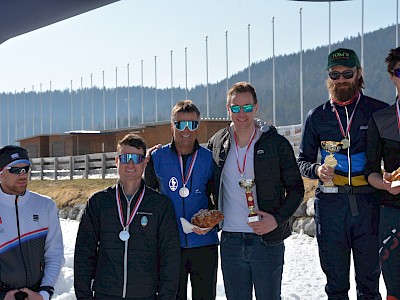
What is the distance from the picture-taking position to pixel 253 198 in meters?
4.18

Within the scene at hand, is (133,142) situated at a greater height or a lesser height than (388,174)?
greater

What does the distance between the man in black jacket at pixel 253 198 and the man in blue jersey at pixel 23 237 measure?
4.01 feet

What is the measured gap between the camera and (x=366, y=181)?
4.24 metres

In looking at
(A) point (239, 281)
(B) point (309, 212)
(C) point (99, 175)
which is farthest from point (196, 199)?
(C) point (99, 175)

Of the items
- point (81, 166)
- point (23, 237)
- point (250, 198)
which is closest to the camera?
point (23, 237)

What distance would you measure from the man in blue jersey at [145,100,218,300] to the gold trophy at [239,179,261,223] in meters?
0.36

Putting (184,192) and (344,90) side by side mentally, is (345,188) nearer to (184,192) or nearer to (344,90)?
(344,90)

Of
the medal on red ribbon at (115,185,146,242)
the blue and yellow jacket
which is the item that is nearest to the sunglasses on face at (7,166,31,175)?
the medal on red ribbon at (115,185,146,242)

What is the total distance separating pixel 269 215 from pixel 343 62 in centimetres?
128

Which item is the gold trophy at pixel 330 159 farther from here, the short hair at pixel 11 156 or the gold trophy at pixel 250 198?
the short hair at pixel 11 156

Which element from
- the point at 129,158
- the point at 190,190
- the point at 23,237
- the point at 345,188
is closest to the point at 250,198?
the point at 190,190

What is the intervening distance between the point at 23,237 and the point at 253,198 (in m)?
1.61

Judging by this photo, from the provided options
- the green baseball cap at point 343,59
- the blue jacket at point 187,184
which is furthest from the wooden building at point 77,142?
the green baseball cap at point 343,59

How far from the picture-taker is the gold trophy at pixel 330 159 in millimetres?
4172
